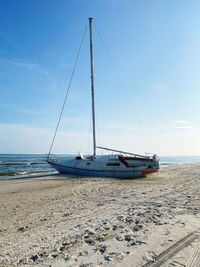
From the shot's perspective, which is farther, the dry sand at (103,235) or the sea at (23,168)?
the sea at (23,168)

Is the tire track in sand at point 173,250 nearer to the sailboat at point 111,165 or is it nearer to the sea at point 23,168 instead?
the sailboat at point 111,165

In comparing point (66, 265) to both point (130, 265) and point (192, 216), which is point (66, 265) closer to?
point (130, 265)

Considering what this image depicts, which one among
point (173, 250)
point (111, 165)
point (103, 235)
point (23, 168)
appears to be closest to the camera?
point (173, 250)

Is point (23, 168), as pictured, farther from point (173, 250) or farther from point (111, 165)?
point (173, 250)

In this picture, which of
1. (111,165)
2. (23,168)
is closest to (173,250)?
(111,165)

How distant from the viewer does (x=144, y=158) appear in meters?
21.9

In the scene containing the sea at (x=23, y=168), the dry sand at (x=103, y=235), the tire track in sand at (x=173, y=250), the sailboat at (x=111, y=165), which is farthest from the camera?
the sea at (x=23, y=168)

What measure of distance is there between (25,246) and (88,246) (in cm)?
145

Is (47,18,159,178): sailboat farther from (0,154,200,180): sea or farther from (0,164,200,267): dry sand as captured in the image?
(0,164,200,267): dry sand

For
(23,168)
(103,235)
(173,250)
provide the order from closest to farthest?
(173,250) → (103,235) → (23,168)

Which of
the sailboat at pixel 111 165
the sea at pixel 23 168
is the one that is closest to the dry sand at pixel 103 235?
the sailboat at pixel 111 165

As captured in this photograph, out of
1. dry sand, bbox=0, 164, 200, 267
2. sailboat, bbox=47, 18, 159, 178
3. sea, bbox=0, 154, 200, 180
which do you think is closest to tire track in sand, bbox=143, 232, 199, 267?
dry sand, bbox=0, 164, 200, 267

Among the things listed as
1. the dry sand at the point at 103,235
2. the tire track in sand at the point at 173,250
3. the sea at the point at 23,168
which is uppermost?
the tire track in sand at the point at 173,250

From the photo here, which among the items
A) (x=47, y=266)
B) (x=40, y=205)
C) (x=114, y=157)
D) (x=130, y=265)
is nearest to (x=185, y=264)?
(x=130, y=265)
